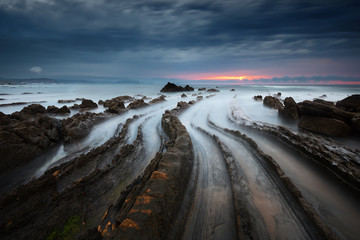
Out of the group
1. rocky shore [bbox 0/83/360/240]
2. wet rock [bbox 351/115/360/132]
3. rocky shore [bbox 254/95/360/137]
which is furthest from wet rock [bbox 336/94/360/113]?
rocky shore [bbox 0/83/360/240]

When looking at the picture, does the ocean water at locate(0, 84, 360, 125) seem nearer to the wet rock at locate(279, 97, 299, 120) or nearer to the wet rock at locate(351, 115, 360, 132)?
the wet rock at locate(279, 97, 299, 120)

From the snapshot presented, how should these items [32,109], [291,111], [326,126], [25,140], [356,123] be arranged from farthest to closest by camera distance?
A: [32,109], [291,111], [326,126], [356,123], [25,140]

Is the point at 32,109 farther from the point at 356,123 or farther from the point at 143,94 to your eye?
the point at 143,94

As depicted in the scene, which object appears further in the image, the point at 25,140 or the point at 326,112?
the point at 326,112

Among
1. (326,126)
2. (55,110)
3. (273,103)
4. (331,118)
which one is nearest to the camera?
(326,126)

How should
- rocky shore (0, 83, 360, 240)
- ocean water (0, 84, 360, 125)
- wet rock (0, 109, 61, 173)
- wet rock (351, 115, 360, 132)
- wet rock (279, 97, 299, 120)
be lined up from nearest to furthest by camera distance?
rocky shore (0, 83, 360, 240)
wet rock (0, 109, 61, 173)
wet rock (351, 115, 360, 132)
wet rock (279, 97, 299, 120)
ocean water (0, 84, 360, 125)

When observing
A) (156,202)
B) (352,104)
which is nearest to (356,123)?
(352,104)

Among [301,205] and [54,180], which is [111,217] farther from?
[301,205]

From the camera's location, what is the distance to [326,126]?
600 centimetres

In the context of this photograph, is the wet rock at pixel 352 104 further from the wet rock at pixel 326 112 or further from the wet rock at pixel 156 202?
the wet rock at pixel 156 202

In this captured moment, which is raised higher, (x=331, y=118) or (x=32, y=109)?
(x=331, y=118)

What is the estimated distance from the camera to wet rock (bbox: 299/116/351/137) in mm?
5648

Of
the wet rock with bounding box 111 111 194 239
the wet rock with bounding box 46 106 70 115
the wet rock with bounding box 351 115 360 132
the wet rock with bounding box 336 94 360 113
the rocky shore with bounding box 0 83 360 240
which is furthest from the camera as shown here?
the wet rock with bounding box 46 106 70 115

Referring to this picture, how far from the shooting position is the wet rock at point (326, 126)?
18.5 feet
